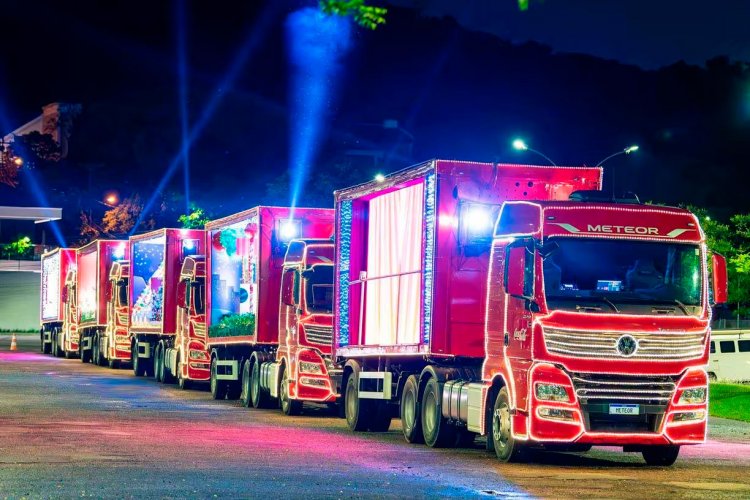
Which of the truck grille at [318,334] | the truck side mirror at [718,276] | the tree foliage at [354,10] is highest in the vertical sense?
the tree foliage at [354,10]

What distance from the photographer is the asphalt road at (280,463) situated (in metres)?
14.1

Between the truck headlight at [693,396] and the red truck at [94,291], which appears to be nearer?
the truck headlight at [693,396]

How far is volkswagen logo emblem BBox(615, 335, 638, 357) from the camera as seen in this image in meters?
16.6

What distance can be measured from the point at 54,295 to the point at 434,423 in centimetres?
4290

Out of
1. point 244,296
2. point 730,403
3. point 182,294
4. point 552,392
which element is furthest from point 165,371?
point 552,392

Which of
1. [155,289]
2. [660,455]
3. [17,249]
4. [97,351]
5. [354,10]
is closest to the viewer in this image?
[354,10]

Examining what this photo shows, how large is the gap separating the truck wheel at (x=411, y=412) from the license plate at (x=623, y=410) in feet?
13.7

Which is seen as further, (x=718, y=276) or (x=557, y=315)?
(x=718, y=276)

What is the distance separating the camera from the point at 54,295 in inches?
2365

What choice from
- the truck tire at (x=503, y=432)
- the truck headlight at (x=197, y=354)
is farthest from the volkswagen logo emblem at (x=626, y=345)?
the truck headlight at (x=197, y=354)

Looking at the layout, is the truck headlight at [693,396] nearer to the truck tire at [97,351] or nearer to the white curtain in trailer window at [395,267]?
the white curtain in trailer window at [395,267]

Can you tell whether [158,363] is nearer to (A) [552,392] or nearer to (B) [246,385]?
(B) [246,385]

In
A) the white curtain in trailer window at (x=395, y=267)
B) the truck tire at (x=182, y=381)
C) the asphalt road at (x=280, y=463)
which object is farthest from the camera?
the truck tire at (x=182, y=381)

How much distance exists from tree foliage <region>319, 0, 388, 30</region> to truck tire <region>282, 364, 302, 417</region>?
18354 millimetres
